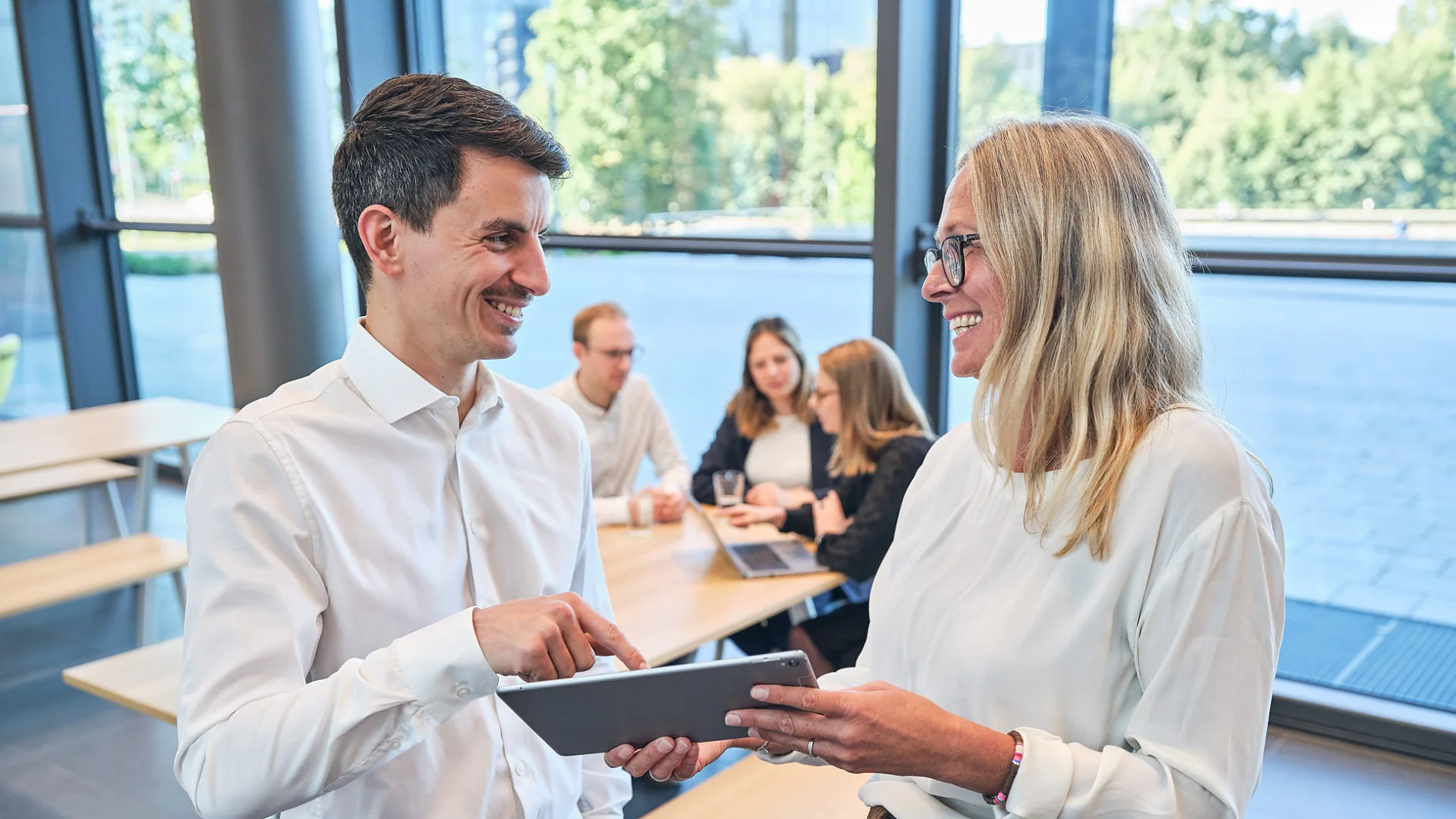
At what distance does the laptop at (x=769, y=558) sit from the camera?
3.04 meters

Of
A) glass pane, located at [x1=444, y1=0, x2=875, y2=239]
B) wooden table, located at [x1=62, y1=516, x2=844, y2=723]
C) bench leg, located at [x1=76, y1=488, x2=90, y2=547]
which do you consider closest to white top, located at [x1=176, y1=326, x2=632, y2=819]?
wooden table, located at [x1=62, y1=516, x2=844, y2=723]

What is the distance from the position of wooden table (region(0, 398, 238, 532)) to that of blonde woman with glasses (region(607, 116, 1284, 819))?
3.44m

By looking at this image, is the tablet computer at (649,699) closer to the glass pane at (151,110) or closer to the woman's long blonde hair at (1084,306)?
the woman's long blonde hair at (1084,306)

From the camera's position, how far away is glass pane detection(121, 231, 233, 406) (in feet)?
22.5

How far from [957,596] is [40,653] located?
432 cm

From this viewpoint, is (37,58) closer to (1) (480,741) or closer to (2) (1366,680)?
(1) (480,741)

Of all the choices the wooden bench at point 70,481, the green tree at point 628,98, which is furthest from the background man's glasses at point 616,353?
the wooden bench at point 70,481

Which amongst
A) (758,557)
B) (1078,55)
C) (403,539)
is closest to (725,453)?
(758,557)

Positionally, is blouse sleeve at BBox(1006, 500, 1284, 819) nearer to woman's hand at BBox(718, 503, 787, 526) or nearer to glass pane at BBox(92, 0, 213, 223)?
woman's hand at BBox(718, 503, 787, 526)

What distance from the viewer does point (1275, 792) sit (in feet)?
10.4

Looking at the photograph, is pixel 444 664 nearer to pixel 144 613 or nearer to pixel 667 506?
pixel 667 506

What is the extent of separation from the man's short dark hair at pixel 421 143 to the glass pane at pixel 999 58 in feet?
8.54

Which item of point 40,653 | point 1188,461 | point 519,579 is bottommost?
point 40,653

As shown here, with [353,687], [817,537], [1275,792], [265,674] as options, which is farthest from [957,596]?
[1275,792]
